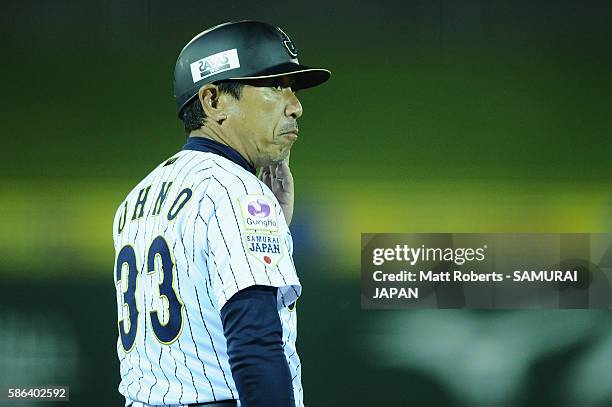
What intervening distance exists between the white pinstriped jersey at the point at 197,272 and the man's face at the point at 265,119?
124 mm

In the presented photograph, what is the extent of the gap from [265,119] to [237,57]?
111mm

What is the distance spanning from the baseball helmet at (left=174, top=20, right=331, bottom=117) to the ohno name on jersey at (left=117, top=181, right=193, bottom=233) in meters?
0.19

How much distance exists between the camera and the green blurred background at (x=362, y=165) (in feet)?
11.7

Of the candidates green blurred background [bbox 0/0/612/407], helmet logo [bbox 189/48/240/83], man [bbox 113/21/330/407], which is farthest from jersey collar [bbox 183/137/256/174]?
green blurred background [bbox 0/0/612/407]

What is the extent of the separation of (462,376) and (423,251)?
1.70ft

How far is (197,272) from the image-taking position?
1227 millimetres

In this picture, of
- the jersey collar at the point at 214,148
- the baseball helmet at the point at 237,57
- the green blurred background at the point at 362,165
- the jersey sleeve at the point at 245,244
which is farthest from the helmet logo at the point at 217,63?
the green blurred background at the point at 362,165

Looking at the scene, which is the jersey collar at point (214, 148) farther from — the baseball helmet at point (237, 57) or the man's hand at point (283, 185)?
the man's hand at point (283, 185)

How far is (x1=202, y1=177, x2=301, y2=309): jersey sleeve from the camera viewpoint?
1.18 metres

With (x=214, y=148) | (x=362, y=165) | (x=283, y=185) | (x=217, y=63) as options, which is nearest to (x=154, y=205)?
(x=214, y=148)

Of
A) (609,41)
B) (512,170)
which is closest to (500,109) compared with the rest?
(512,170)

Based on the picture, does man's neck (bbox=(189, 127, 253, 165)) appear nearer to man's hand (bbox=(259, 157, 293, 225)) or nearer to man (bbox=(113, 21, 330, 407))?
A: man (bbox=(113, 21, 330, 407))

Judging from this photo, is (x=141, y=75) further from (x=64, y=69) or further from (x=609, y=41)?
(x=609, y=41)

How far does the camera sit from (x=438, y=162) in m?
3.61
